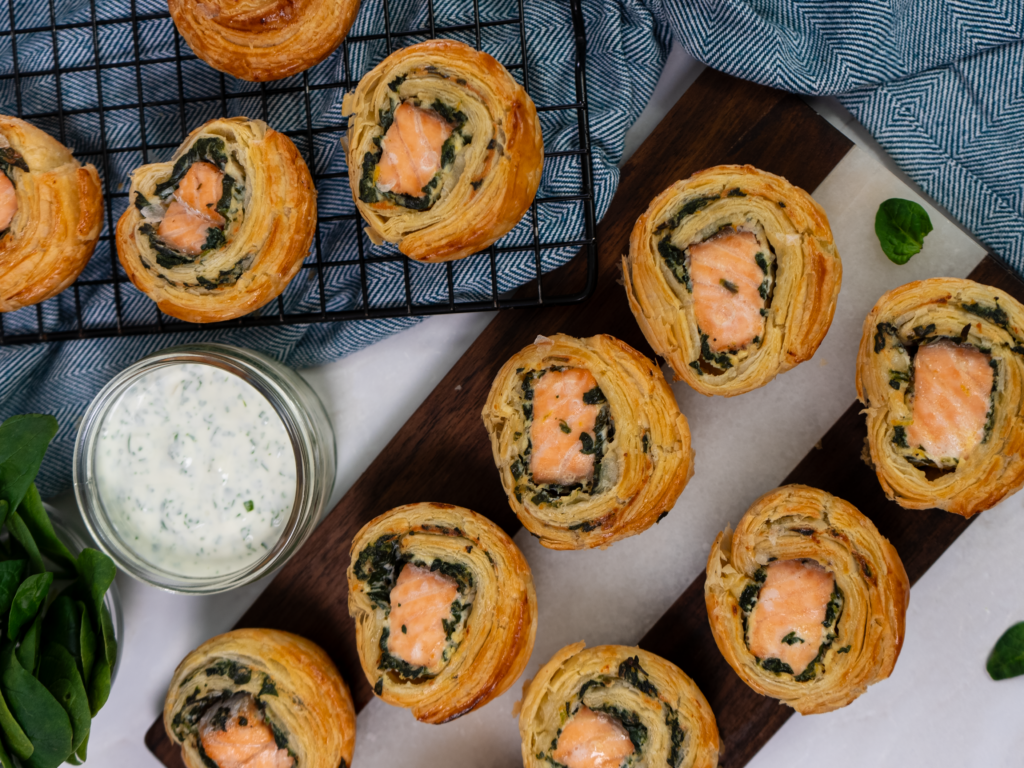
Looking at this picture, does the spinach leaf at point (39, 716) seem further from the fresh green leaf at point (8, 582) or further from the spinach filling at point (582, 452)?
the spinach filling at point (582, 452)

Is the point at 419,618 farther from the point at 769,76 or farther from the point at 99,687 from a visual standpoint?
the point at 769,76

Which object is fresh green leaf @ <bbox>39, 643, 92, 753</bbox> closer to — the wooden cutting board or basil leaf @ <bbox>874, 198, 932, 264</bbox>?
the wooden cutting board

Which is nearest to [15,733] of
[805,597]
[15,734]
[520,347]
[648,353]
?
[15,734]

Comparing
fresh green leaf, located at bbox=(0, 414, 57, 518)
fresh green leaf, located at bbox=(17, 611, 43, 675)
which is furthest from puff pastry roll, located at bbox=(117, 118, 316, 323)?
fresh green leaf, located at bbox=(17, 611, 43, 675)

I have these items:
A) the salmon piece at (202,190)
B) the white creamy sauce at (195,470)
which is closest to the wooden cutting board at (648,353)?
the white creamy sauce at (195,470)

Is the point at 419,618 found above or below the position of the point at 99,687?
above

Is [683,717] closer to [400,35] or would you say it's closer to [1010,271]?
[1010,271]

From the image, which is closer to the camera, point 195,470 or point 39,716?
point 39,716
